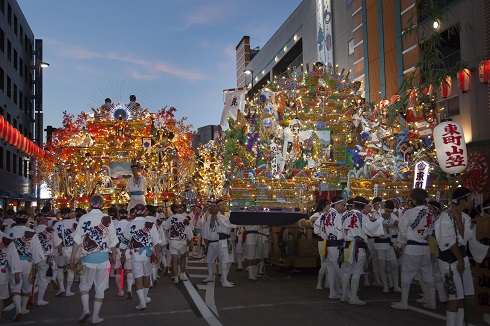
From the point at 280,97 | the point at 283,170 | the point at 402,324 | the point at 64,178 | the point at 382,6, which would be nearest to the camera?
the point at 402,324

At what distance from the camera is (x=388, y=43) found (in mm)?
27312

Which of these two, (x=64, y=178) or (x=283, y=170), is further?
(x=64, y=178)

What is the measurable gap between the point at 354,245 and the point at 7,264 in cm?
580

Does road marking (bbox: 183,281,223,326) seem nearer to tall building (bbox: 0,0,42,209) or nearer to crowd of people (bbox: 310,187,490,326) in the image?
crowd of people (bbox: 310,187,490,326)

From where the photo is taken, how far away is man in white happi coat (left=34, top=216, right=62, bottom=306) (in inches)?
397

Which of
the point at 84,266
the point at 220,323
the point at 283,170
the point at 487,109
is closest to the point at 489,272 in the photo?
the point at 220,323

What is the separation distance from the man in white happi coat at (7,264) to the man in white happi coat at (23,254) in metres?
0.27

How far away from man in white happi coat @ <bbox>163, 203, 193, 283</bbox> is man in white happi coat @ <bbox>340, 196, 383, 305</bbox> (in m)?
4.83

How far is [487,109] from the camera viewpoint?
20.4 metres

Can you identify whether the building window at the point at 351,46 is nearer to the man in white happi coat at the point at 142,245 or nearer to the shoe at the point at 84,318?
the man in white happi coat at the point at 142,245

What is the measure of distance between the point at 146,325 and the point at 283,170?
7.37 meters

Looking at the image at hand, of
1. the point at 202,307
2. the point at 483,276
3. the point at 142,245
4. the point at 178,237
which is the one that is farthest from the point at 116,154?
the point at 483,276

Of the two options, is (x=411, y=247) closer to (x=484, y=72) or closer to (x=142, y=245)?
(x=142, y=245)

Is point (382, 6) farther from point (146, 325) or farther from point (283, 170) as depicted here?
point (146, 325)
